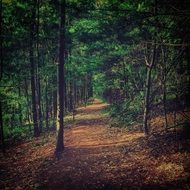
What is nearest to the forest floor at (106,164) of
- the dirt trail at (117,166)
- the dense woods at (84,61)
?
the dirt trail at (117,166)

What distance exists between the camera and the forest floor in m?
11.9

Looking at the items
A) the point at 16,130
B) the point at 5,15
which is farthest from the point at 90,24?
the point at 16,130

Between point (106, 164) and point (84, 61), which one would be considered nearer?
point (106, 164)

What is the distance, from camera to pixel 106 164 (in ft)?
47.0

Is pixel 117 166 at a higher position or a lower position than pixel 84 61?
lower

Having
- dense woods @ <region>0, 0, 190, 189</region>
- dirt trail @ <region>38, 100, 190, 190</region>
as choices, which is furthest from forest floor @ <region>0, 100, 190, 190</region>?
dense woods @ <region>0, 0, 190, 189</region>

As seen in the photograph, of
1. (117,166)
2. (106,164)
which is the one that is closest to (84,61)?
(106,164)

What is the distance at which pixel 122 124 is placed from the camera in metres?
23.0

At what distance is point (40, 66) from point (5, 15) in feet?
15.6

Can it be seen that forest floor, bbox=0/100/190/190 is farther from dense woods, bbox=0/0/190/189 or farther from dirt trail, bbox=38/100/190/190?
dense woods, bbox=0/0/190/189

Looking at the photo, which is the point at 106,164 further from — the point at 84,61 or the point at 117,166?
the point at 84,61

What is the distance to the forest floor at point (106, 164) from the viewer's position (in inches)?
468

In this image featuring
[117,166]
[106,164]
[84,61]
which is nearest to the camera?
[117,166]

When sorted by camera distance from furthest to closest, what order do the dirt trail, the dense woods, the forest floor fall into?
1. the dense woods
2. the forest floor
3. the dirt trail
